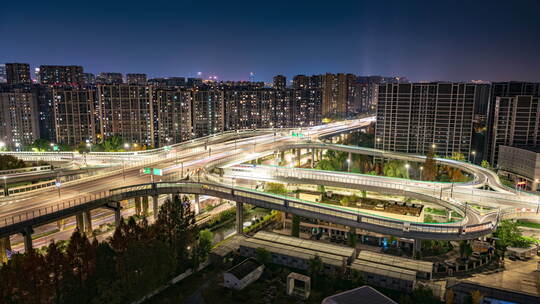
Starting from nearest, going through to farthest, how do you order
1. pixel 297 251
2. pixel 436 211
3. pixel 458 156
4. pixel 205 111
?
pixel 297 251, pixel 436 211, pixel 458 156, pixel 205 111

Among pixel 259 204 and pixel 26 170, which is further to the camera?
pixel 26 170

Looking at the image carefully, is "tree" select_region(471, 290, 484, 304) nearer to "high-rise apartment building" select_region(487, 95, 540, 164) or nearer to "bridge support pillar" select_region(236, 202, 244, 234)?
"bridge support pillar" select_region(236, 202, 244, 234)

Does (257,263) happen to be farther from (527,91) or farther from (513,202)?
(527,91)

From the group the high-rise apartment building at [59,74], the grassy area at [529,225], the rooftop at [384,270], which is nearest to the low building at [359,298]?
the rooftop at [384,270]

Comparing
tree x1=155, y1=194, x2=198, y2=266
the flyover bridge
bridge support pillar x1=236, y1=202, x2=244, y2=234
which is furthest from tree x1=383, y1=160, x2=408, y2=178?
tree x1=155, y1=194, x2=198, y2=266

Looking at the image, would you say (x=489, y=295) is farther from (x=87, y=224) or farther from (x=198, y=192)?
(x=87, y=224)

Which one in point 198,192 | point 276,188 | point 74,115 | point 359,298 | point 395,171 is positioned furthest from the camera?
point 74,115

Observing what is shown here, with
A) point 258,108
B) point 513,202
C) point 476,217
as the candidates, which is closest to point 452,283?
point 476,217

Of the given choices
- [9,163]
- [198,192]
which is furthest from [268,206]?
[9,163]

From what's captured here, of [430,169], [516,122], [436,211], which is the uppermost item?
[516,122]
